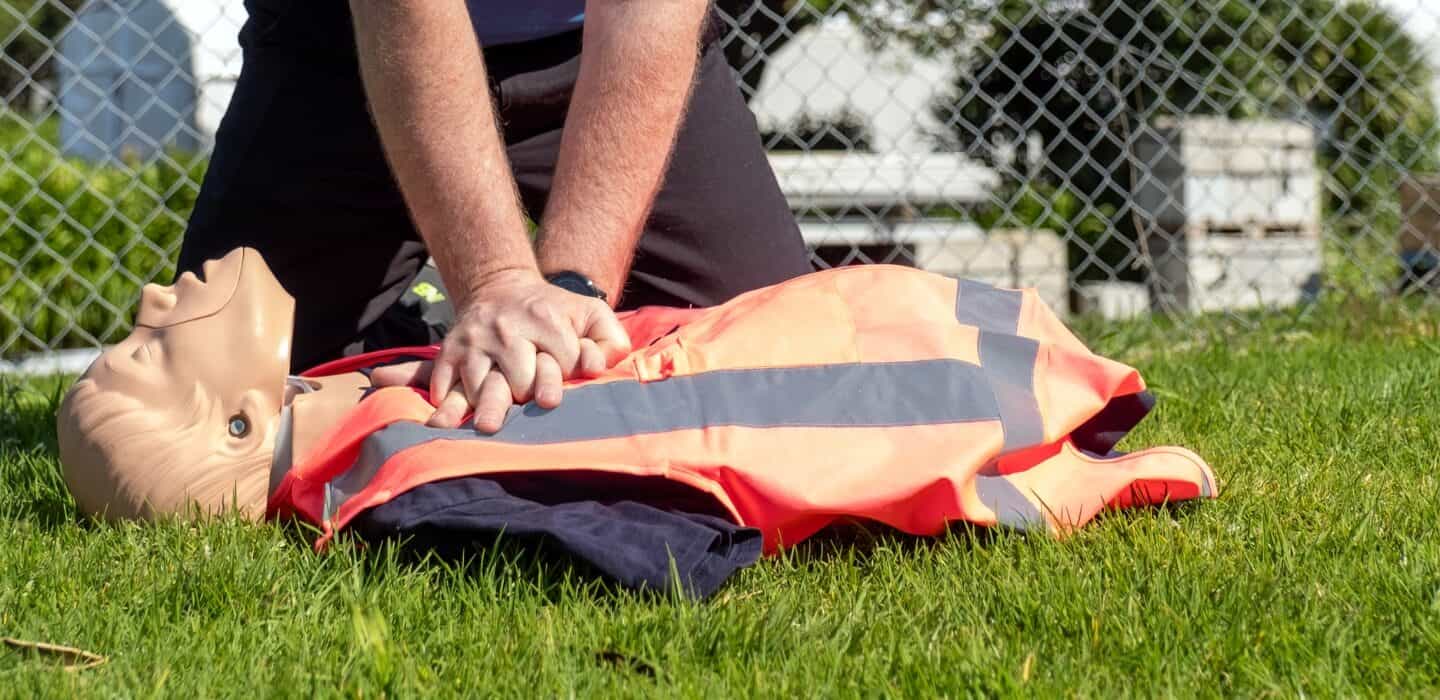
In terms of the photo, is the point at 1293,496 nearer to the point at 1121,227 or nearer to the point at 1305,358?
the point at 1305,358

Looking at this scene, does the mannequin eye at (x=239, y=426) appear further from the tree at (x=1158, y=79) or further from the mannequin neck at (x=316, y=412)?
the tree at (x=1158, y=79)

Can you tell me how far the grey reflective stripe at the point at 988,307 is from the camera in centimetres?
190

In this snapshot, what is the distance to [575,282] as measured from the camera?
205cm

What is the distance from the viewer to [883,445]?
5.65ft

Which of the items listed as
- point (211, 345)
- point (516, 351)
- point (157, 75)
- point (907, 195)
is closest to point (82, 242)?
point (157, 75)

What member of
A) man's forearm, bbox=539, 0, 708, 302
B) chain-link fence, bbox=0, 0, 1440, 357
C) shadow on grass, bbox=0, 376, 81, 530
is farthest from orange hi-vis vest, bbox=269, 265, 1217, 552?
chain-link fence, bbox=0, 0, 1440, 357

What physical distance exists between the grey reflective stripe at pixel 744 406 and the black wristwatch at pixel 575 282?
32cm

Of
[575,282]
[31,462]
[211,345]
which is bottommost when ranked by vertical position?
[31,462]

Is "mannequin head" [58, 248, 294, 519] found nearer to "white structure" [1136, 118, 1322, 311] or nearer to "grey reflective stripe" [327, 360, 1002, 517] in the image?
"grey reflective stripe" [327, 360, 1002, 517]

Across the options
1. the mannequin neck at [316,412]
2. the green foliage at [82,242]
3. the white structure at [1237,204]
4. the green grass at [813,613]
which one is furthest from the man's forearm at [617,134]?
the white structure at [1237,204]

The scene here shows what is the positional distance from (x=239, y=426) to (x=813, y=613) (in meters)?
0.79

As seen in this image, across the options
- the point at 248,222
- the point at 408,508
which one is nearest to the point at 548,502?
the point at 408,508

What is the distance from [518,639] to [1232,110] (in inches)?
283

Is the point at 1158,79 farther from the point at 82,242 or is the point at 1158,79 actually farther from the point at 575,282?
the point at 575,282
